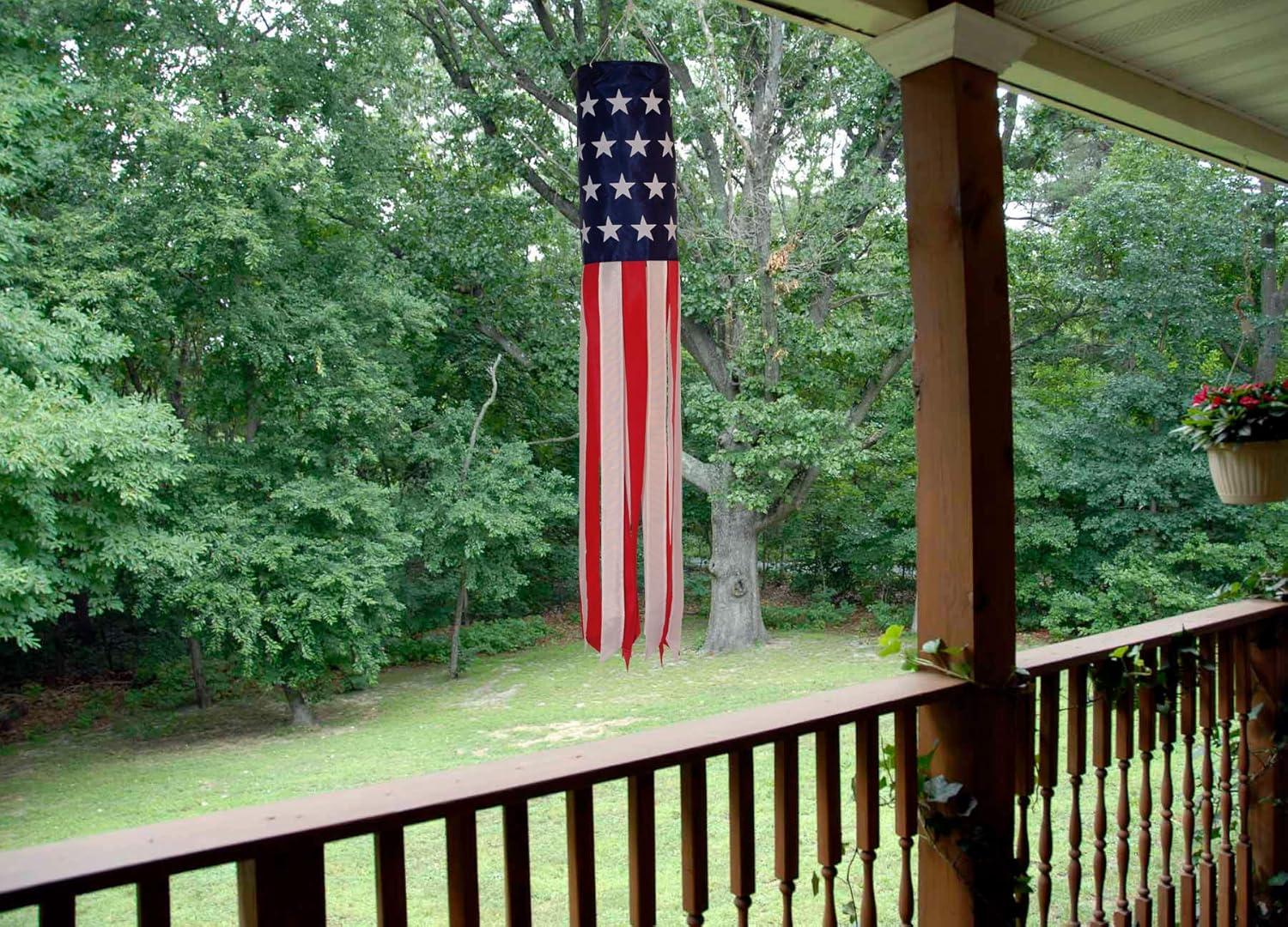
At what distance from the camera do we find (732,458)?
952cm

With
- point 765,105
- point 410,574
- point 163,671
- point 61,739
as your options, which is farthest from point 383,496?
point 765,105

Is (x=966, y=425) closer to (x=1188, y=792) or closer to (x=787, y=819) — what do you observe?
(x=787, y=819)

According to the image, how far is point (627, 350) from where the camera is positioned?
2.10m

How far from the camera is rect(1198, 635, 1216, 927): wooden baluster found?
1999mm

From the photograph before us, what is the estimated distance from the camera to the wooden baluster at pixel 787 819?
1.26m

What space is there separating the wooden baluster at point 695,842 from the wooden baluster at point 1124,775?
0.96 meters

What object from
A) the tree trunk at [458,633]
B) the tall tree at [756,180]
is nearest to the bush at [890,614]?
the tall tree at [756,180]

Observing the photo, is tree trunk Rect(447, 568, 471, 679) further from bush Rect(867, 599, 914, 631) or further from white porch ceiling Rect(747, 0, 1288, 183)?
white porch ceiling Rect(747, 0, 1288, 183)

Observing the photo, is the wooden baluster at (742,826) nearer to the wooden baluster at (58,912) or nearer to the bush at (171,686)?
the wooden baluster at (58,912)

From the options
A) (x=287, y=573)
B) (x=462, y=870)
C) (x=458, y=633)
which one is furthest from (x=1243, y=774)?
(x=458, y=633)

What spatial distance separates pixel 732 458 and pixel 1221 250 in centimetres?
497

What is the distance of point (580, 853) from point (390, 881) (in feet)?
0.72

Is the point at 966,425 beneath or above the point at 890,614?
above

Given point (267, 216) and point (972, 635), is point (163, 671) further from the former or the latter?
point (972, 635)
